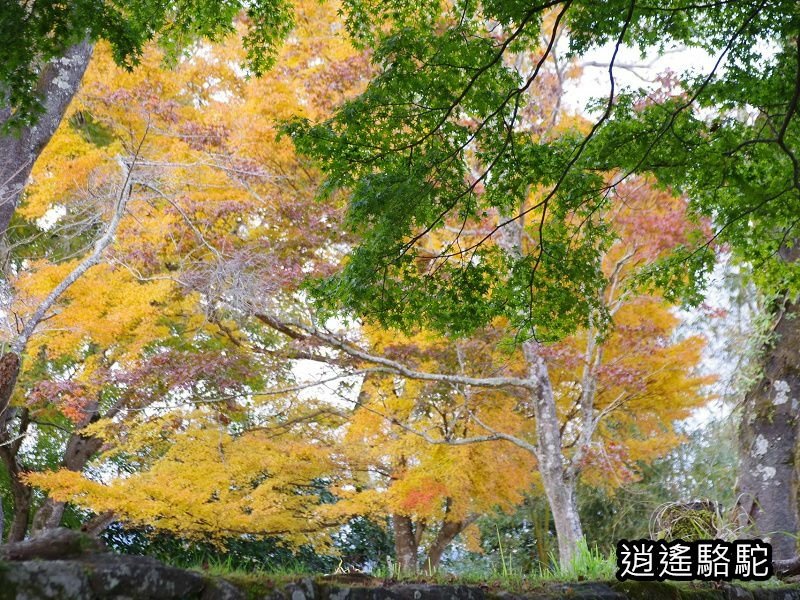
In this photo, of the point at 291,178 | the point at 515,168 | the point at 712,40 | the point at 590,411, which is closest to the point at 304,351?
the point at 291,178

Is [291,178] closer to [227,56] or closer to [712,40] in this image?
[227,56]

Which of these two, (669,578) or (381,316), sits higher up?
(381,316)

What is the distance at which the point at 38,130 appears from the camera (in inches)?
185

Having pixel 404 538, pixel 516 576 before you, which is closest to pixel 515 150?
pixel 516 576

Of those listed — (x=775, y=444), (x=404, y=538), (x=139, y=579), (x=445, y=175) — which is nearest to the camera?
(x=139, y=579)

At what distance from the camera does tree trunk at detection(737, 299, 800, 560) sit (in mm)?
5465

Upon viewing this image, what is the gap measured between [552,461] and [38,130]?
5.99 meters

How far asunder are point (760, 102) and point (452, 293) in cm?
206

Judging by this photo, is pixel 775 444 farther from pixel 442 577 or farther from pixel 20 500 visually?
pixel 20 500

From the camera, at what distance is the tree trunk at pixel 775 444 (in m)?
5.46

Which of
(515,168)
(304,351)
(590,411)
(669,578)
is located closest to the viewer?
(669,578)

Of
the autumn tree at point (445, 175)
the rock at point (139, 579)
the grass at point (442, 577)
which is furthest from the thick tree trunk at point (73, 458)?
the rock at point (139, 579)

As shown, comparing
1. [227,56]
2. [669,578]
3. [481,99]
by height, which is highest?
[227,56]

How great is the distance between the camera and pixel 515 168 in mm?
3570
